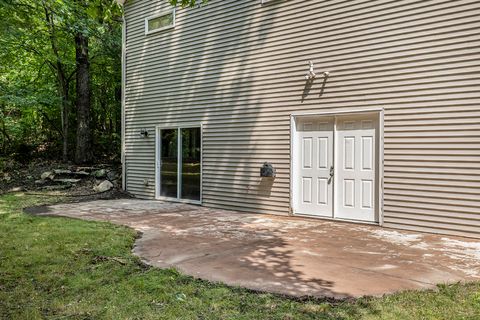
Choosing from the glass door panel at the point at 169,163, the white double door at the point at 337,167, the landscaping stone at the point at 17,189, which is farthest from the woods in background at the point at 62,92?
the white double door at the point at 337,167

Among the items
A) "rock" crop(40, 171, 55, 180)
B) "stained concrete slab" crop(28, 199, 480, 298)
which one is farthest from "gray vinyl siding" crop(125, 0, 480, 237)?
"rock" crop(40, 171, 55, 180)

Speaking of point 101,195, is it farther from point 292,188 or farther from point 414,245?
point 414,245

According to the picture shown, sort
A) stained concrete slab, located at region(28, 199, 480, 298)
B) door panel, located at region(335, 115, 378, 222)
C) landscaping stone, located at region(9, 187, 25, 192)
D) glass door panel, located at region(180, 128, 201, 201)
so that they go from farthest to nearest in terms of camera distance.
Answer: landscaping stone, located at region(9, 187, 25, 192) < glass door panel, located at region(180, 128, 201, 201) < door panel, located at region(335, 115, 378, 222) < stained concrete slab, located at region(28, 199, 480, 298)

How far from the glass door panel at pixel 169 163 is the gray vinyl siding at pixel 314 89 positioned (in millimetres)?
312

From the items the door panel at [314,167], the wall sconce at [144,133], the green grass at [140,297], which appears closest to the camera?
the green grass at [140,297]

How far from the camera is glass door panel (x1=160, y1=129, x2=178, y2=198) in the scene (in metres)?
9.26

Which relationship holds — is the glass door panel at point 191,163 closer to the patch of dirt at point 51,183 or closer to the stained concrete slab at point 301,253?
the stained concrete slab at point 301,253

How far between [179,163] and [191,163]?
1.33 feet

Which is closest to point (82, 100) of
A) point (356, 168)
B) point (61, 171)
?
point (61, 171)

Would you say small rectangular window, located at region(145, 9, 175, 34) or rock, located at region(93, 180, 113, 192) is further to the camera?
rock, located at region(93, 180, 113, 192)

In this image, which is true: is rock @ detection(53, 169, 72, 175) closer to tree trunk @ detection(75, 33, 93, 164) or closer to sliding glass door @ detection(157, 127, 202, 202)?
tree trunk @ detection(75, 33, 93, 164)

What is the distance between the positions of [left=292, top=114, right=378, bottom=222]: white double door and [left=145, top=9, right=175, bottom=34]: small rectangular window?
14.2 feet

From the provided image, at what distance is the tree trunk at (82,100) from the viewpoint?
12.7 m

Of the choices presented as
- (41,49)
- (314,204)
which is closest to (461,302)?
(314,204)
